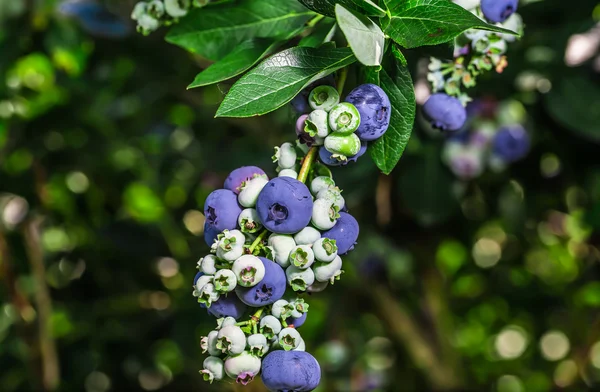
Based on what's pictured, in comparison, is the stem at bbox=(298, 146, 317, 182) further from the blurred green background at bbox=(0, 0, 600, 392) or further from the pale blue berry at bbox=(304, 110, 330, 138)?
the blurred green background at bbox=(0, 0, 600, 392)

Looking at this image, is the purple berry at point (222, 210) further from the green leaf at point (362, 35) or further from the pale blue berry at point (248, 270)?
the green leaf at point (362, 35)

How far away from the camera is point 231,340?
23.2 inches

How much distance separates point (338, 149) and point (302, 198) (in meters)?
0.06

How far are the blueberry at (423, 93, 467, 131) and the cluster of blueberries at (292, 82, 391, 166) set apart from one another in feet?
0.61

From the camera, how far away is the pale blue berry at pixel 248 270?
59 cm

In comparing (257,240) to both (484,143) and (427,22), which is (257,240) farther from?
(484,143)

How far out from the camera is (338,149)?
0.62 m

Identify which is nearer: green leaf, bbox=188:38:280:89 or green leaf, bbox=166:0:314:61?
green leaf, bbox=188:38:280:89

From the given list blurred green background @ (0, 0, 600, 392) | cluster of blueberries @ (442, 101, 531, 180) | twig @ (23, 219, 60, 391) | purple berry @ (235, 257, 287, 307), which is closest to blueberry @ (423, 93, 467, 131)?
purple berry @ (235, 257, 287, 307)

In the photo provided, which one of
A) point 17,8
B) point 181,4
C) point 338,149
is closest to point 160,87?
point 17,8

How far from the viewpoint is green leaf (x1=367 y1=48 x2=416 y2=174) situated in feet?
2.17

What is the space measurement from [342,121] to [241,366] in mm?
253

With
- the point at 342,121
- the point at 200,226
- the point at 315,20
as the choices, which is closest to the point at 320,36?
the point at 315,20

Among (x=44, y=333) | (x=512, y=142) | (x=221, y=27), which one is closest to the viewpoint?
(x=221, y=27)
